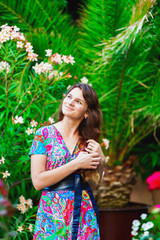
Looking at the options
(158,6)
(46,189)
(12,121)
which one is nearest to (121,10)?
(158,6)

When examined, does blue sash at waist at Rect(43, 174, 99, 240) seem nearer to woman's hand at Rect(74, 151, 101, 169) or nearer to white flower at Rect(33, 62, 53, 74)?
woman's hand at Rect(74, 151, 101, 169)

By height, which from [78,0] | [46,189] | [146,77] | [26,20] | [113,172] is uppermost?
[78,0]

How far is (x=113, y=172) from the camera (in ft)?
14.7

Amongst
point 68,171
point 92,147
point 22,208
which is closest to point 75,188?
point 68,171

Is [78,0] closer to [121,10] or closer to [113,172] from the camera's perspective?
[121,10]

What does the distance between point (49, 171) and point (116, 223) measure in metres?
2.70

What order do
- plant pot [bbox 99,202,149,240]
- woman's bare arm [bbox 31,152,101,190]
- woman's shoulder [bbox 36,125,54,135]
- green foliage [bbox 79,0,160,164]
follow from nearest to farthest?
woman's bare arm [bbox 31,152,101,190] → woman's shoulder [bbox 36,125,54,135] → green foliage [bbox 79,0,160,164] → plant pot [bbox 99,202,149,240]

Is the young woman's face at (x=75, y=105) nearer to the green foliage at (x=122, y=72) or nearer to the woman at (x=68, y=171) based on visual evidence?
the woman at (x=68, y=171)

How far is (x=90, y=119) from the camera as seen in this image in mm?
2273

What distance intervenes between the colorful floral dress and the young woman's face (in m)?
0.19

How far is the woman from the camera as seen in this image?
1973 millimetres

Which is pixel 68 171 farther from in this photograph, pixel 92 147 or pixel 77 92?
pixel 77 92

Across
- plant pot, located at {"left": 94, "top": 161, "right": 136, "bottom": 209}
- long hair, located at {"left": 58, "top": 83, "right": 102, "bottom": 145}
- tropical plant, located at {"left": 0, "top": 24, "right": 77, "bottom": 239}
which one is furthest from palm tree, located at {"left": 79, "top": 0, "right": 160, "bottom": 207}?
long hair, located at {"left": 58, "top": 83, "right": 102, "bottom": 145}

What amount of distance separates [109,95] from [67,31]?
111 cm
